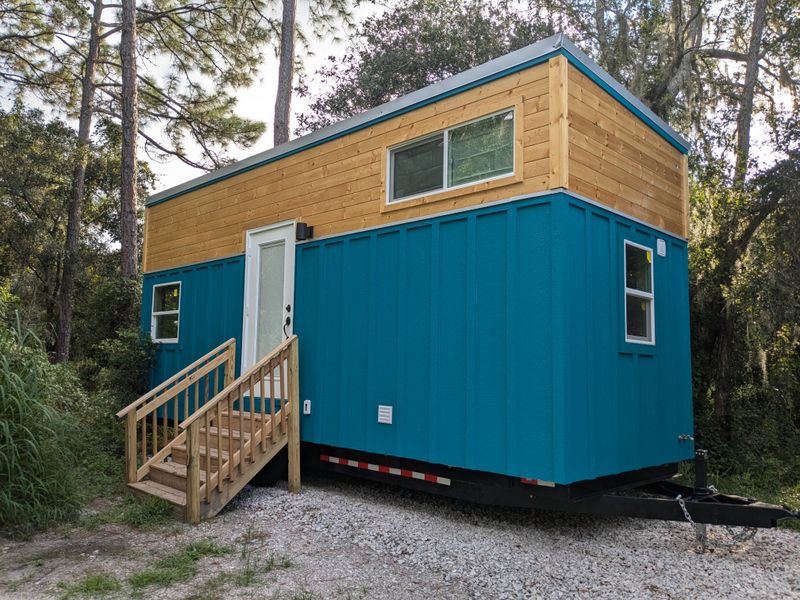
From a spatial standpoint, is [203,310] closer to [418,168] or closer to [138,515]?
[138,515]

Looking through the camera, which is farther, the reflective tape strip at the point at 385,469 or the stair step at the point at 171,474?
the stair step at the point at 171,474

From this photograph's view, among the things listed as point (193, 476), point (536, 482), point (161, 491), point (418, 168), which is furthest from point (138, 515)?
point (418, 168)

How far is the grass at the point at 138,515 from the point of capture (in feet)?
15.5

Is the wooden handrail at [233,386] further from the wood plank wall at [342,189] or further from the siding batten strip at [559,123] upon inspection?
the siding batten strip at [559,123]

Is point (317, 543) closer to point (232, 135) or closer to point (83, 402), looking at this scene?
point (83, 402)

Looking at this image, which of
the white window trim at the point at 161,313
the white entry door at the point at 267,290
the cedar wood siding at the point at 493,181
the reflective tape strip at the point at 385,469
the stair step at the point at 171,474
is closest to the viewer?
the cedar wood siding at the point at 493,181

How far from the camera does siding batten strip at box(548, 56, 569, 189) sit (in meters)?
4.29

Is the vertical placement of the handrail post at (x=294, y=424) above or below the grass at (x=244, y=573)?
above

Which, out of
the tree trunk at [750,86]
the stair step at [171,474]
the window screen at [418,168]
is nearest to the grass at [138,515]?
the stair step at [171,474]

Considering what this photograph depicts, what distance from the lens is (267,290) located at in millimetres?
6742

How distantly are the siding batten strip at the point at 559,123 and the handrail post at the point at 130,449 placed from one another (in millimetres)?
4304

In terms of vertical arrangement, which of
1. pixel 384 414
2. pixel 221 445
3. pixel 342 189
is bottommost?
pixel 221 445

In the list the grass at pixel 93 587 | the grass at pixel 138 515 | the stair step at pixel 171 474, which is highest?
the stair step at pixel 171 474

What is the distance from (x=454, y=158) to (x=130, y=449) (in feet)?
13.0
